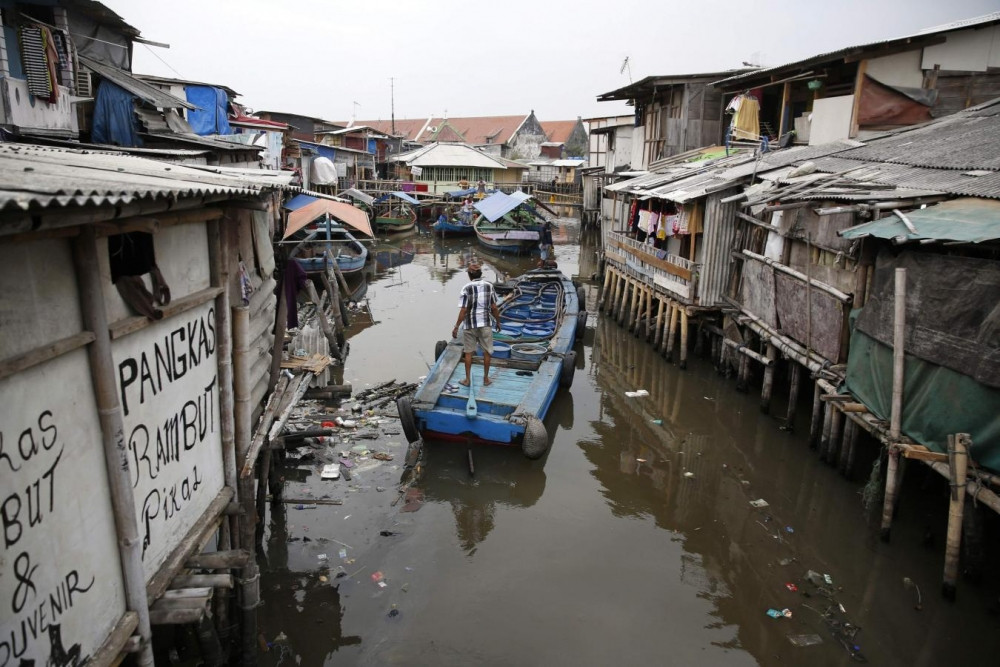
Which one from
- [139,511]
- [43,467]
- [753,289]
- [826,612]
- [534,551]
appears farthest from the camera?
[753,289]

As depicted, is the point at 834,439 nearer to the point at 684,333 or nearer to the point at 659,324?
the point at 684,333

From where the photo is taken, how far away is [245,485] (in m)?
5.05

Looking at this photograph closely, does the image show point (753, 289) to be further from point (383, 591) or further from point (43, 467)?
point (43, 467)

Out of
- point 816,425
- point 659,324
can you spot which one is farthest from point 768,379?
point 659,324

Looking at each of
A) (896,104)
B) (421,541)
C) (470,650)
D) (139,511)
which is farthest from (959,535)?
(896,104)

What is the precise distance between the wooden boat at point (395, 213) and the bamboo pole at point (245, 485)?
28.5 m

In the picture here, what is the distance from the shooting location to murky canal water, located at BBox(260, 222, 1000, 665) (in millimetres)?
5465

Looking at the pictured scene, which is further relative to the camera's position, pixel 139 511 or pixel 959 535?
pixel 959 535

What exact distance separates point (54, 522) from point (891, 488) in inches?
275

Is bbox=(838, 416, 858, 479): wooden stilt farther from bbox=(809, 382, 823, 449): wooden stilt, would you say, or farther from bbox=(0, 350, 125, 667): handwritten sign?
bbox=(0, 350, 125, 667): handwritten sign

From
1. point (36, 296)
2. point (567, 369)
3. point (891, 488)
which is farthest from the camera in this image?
point (567, 369)

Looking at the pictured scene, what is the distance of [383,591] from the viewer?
237 inches

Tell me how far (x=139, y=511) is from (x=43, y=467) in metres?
0.93

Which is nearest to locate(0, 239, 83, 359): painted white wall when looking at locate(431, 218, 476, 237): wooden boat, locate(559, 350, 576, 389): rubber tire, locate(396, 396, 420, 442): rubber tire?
locate(396, 396, 420, 442): rubber tire
